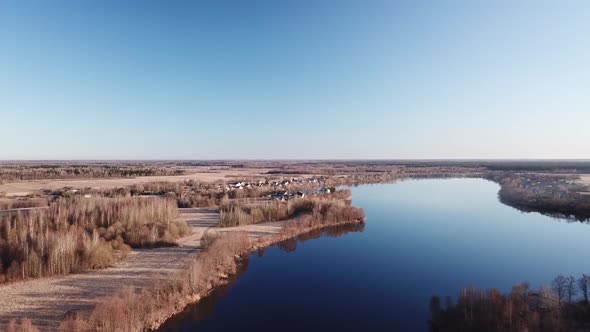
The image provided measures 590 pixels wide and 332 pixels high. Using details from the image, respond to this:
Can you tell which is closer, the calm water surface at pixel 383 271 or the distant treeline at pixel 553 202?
the calm water surface at pixel 383 271

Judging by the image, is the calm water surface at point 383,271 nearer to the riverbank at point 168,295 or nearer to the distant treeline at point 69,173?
the riverbank at point 168,295

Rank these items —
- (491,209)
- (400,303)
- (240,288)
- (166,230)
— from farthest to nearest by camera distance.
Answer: (491,209) < (166,230) < (240,288) < (400,303)

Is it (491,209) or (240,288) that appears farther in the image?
(491,209)

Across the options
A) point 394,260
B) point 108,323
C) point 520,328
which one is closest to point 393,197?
point 394,260

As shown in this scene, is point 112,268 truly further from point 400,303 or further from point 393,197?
point 393,197

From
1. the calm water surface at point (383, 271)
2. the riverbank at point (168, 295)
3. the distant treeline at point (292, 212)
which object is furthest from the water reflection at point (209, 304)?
the distant treeline at point (292, 212)

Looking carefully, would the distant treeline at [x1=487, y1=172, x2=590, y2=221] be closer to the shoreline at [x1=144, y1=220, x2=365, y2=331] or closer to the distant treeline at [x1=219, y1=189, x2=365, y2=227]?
the distant treeline at [x1=219, y1=189, x2=365, y2=227]
